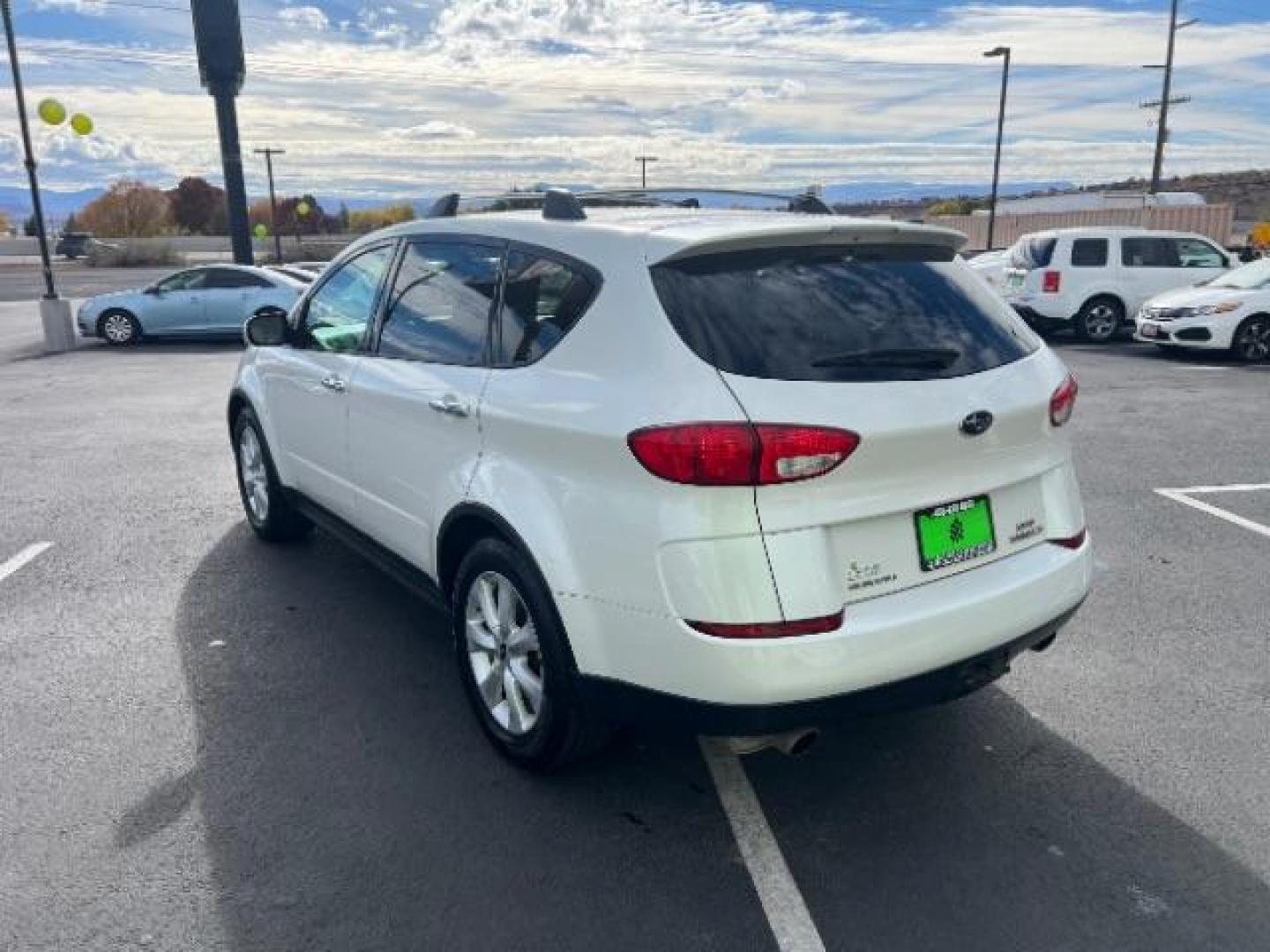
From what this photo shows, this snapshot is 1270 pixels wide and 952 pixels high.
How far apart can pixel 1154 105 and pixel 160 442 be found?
4162cm

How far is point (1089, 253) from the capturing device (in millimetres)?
15961

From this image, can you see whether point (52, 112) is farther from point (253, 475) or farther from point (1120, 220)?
point (1120, 220)

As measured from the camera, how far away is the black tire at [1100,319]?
16.1 metres

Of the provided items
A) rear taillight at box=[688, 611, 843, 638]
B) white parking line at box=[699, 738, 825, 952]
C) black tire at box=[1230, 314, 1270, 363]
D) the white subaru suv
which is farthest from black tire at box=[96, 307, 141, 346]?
rear taillight at box=[688, 611, 843, 638]

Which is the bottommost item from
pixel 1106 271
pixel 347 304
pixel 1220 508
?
pixel 1220 508

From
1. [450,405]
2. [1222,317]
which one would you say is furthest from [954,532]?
[1222,317]

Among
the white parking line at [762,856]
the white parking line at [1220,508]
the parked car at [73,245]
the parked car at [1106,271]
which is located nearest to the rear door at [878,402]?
the white parking line at [762,856]

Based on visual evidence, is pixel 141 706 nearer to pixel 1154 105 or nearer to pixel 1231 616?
pixel 1231 616

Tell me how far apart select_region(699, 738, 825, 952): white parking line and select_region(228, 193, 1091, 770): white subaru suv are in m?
0.42

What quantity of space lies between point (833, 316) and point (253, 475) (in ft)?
12.9

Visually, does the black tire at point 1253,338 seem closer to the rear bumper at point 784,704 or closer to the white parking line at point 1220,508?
the white parking line at point 1220,508

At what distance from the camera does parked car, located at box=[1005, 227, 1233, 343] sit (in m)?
16.0

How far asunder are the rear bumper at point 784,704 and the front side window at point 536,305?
1029 millimetres

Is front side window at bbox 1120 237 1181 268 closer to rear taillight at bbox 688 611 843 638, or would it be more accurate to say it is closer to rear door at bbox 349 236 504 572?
A: rear door at bbox 349 236 504 572
